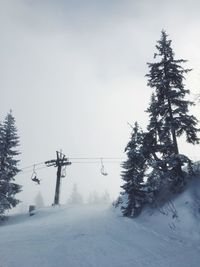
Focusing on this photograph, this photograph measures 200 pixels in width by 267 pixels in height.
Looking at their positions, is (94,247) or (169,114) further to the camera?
(169,114)

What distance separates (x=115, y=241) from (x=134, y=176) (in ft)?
23.9

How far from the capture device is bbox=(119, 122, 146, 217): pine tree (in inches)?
768

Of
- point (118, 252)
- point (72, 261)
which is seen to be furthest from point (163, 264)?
point (72, 261)

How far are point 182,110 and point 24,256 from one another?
15795mm

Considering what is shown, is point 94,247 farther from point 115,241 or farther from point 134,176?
point 134,176

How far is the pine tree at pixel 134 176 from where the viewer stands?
768 inches

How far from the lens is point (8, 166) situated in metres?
28.4

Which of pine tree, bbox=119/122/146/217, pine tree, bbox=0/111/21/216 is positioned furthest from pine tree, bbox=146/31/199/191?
pine tree, bbox=0/111/21/216

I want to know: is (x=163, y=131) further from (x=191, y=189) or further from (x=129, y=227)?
(x=129, y=227)

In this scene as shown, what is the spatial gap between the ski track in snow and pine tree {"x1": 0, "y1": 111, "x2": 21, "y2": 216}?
502 inches

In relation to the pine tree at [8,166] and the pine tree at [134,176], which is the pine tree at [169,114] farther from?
the pine tree at [8,166]

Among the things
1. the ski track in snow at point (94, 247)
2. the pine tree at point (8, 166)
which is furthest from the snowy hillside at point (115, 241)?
the pine tree at point (8, 166)

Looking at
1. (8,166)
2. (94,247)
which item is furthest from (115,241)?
(8,166)

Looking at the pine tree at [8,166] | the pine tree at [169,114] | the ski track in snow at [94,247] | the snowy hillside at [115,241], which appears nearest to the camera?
the ski track in snow at [94,247]
